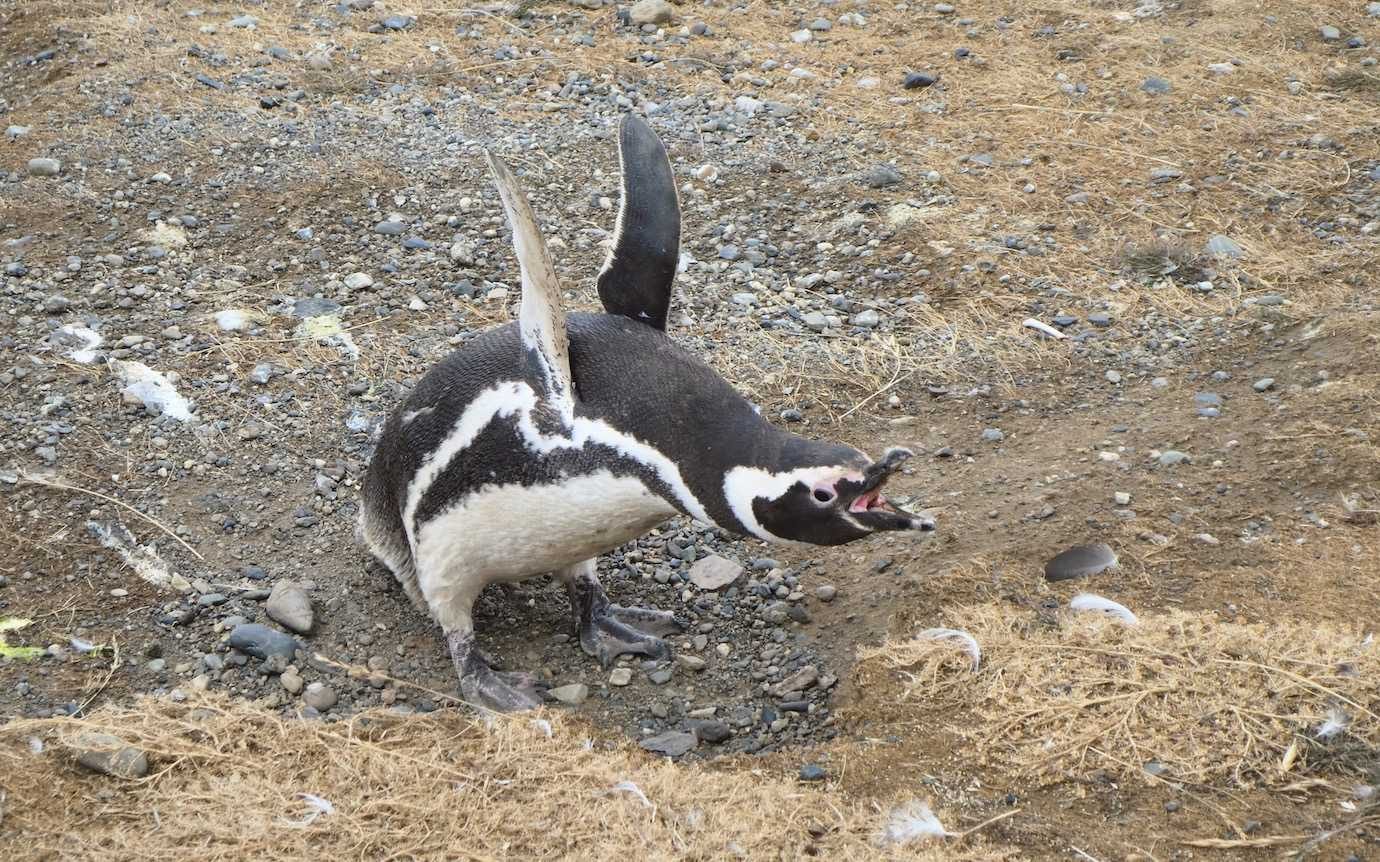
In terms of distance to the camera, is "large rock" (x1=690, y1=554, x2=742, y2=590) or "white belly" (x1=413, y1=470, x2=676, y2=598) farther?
"large rock" (x1=690, y1=554, x2=742, y2=590)

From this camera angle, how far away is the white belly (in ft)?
9.37

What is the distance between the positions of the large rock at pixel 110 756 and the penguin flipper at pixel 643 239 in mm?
1360

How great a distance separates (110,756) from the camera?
2734 mm

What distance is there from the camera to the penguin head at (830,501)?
8.27ft

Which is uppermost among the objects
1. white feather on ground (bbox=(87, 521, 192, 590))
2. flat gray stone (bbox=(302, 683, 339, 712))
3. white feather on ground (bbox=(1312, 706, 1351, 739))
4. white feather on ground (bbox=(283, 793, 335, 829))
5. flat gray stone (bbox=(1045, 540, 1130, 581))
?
white feather on ground (bbox=(1312, 706, 1351, 739))

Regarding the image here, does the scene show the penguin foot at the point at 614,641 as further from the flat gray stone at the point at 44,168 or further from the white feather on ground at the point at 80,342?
the flat gray stone at the point at 44,168

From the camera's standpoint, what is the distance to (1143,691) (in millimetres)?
2771

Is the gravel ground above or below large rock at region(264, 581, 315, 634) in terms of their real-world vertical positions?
above

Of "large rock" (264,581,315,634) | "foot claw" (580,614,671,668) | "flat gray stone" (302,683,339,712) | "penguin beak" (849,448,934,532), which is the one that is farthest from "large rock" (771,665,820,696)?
"large rock" (264,581,315,634)

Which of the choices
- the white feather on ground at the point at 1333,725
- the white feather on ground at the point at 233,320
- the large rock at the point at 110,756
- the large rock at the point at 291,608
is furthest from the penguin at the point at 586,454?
the white feather on ground at the point at 233,320

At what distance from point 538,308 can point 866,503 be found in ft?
2.64

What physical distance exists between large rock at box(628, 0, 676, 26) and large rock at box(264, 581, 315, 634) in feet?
14.2

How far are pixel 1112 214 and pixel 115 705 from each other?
391 cm

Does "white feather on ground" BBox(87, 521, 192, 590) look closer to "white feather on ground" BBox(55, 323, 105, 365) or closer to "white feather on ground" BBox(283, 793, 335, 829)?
"white feather on ground" BBox(55, 323, 105, 365)
